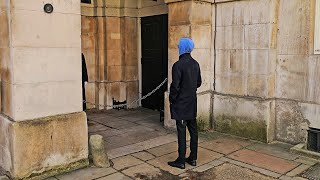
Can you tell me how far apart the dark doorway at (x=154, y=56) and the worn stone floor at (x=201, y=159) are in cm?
212

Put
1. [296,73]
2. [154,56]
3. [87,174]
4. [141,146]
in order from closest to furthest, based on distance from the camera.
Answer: [87,174] → [296,73] → [141,146] → [154,56]

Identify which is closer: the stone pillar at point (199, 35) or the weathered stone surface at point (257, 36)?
the weathered stone surface at point (257, 36)

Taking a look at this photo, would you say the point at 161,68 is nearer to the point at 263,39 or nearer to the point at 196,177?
the point at 263,39

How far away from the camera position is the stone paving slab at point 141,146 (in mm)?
5746

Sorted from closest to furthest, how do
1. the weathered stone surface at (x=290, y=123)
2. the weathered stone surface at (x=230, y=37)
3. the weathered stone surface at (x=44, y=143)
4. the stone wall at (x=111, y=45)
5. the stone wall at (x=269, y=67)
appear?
the weathered stone surface at (x=44, y=143)
the stone wall at (x=269, y=67)
the weathered stone surface at (x=290, y=123)
the weathered stone surface at (x=230, y=37)
the stone wall at (x=111, y=45)

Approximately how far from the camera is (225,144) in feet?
20.6

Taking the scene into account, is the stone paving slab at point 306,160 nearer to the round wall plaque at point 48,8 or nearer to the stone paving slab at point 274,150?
the stone paving slab at point 274,150

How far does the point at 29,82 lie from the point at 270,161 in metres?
3.82

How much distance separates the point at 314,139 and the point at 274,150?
2.23 ft

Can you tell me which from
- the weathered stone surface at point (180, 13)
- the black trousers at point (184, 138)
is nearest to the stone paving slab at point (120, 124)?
the weathered stone surface at point (180, 13)

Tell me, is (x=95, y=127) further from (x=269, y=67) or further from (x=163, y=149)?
(x=269, y=67)

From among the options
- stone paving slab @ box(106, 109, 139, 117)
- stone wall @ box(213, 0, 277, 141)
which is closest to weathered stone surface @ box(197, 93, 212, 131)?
stone wall @ box(213, 0, 277, 141)

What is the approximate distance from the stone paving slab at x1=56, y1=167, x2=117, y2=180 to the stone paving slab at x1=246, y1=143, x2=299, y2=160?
8.70 feet

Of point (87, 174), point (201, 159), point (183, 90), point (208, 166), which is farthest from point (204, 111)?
point (87, 174)
